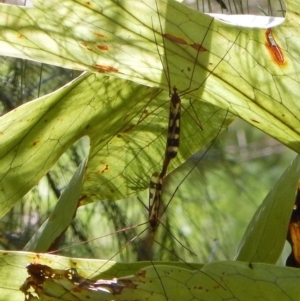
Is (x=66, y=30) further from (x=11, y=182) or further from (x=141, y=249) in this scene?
(x=141, y=249)

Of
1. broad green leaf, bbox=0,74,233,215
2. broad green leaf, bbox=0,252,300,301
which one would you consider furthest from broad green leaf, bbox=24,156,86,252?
broad green leaf, bbox=0,252,300,301

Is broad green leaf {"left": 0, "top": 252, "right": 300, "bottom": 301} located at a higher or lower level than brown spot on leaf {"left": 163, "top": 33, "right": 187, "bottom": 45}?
lower

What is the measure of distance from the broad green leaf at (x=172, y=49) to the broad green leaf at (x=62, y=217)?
0.17 metres

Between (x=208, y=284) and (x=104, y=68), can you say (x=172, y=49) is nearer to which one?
(x=104, y=68)

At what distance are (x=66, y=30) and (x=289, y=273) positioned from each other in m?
0.28

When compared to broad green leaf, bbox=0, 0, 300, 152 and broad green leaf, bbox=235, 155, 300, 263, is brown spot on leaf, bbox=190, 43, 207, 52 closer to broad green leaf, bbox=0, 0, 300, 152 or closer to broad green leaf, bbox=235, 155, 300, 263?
broad green leaf, bbox=0, 0, 300, 152

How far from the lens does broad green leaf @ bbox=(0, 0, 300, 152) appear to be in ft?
2.07

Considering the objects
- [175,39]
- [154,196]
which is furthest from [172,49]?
[154,196]

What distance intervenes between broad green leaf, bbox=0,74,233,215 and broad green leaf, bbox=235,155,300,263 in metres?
0.12

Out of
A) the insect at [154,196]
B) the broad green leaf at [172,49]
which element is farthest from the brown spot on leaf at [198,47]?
the insect at [154,196]

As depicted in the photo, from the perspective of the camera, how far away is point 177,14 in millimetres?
629

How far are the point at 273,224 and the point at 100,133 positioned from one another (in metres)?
0.21

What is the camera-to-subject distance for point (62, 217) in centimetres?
79

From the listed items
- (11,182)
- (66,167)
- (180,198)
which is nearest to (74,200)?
(11,182)
